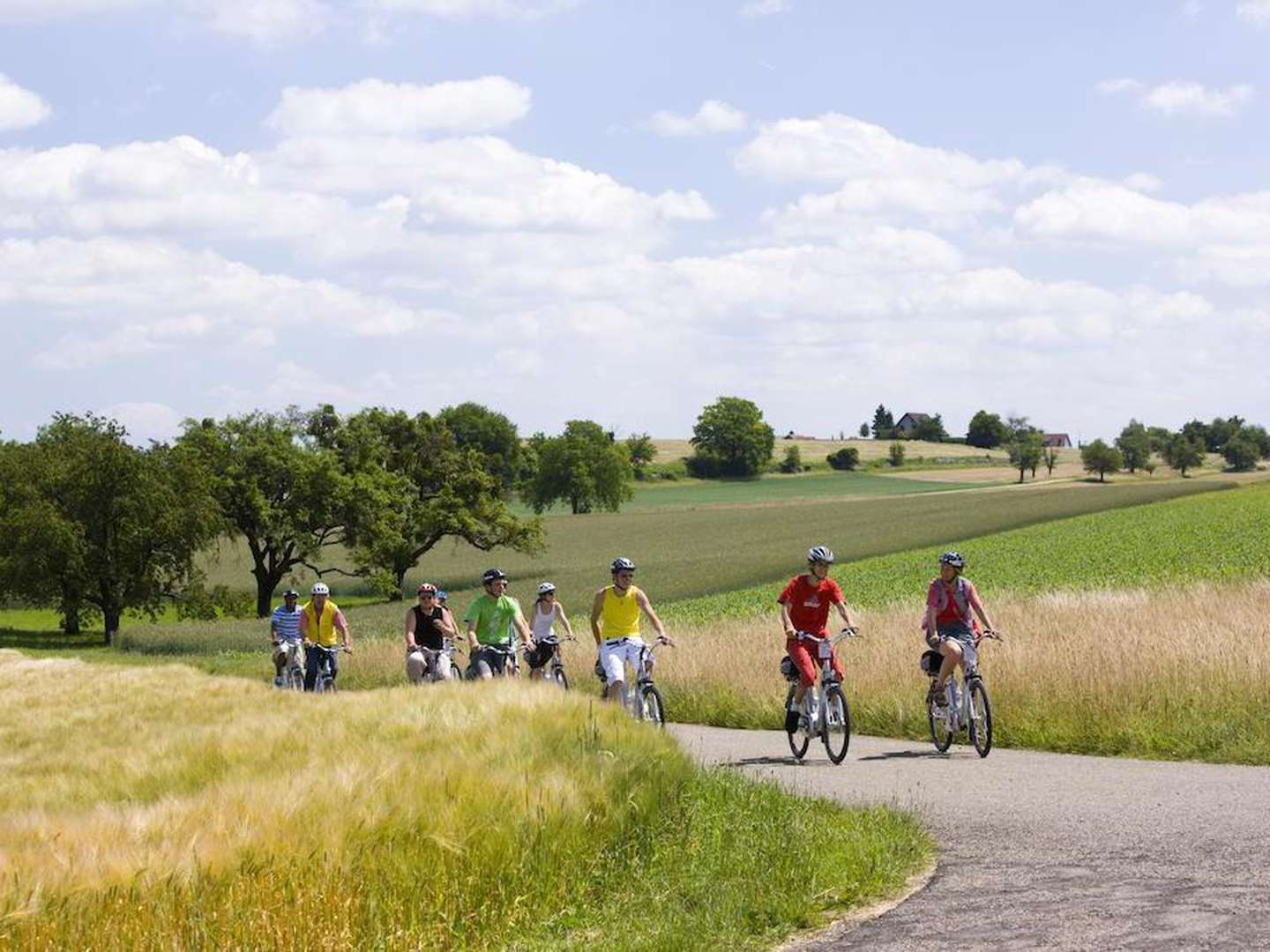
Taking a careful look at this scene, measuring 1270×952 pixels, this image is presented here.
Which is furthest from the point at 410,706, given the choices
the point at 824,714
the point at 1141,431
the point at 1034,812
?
the point at 1141,431

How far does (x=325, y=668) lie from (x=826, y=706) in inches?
367

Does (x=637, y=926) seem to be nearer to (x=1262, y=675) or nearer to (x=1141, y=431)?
(x=1262, y=675)

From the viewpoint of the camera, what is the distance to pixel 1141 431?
184 meters

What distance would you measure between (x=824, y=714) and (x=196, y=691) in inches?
447

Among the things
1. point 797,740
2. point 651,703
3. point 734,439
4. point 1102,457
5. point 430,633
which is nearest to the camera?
point 797,740

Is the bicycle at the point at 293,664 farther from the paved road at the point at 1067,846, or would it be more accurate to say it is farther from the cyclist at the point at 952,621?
the cyclist at the point at 952,621

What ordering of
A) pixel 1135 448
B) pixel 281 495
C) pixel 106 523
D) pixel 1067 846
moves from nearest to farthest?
pixel 1067 846 → pixel 106 523 → pixel 281 495 → pixel 1135 448

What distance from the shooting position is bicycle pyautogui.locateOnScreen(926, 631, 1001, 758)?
653 inches

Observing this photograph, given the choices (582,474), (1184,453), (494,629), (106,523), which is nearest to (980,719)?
(494,629)

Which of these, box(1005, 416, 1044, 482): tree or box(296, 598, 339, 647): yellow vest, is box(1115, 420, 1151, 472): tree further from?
box(296, 598, 339, 647): yellow vest

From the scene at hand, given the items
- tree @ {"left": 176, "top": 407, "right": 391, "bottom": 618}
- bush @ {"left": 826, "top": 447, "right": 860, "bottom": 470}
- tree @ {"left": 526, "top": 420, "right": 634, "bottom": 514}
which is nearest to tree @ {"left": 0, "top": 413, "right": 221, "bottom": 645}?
tree @ {"left": 176, "top": 407, "right": 391, "bottom": 618}

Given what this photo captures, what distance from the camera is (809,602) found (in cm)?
1620

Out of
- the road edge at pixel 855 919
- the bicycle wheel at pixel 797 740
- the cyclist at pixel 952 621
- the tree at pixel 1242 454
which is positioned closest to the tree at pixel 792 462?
the tree at pixel 1242 454

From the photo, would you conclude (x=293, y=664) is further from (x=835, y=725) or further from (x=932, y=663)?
(x=932, y=663)
